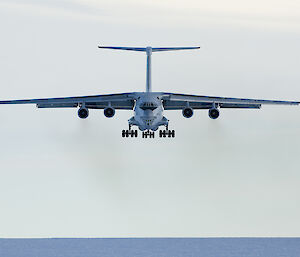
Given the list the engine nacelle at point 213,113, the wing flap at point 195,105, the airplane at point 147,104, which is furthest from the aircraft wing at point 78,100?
the engine nacelle at point 213,113

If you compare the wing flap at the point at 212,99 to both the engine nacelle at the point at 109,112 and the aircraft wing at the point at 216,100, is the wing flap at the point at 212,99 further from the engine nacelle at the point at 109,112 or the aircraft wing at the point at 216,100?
the engine nacelle at the point at 109,112

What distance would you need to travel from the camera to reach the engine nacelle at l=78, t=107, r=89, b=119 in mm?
66438

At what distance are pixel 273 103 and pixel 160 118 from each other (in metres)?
7.84

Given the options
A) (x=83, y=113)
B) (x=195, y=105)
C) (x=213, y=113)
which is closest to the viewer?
(x=83, y=113)

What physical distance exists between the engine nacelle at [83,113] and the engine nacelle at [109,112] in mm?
1265

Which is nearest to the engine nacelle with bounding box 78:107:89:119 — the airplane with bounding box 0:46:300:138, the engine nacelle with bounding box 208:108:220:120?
the airplane with bounding box 0:46:300:138

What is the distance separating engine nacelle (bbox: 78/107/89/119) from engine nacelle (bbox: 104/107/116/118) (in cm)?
126

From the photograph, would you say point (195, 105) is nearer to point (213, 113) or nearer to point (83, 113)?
point (213, 113)

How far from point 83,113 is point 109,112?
69.4 inches

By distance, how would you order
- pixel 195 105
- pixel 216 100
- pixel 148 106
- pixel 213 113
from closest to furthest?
1. pixel 148 106
2. pixel 213 113
3. pixel 216 100
4. pixel 195 105

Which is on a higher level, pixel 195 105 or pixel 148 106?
pixel 195 105

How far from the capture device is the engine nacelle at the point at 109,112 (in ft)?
220

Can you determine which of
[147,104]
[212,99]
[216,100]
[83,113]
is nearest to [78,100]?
[83,113]

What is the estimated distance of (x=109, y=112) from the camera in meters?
67.1
